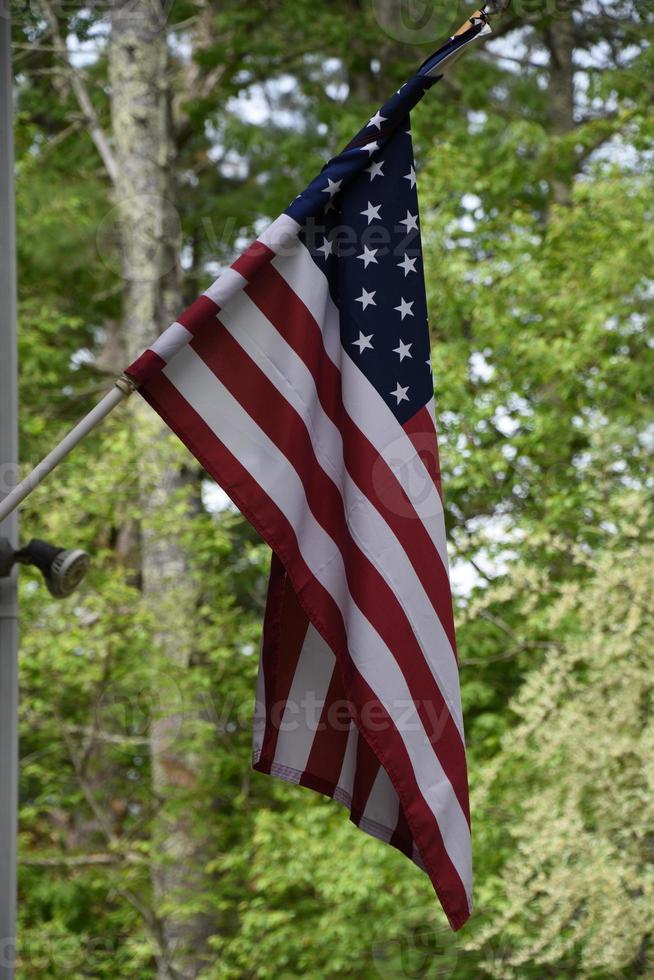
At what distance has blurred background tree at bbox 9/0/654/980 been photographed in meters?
8.03

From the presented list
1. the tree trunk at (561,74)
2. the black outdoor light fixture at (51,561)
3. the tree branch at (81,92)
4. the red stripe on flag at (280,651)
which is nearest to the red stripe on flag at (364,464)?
the red stripe on flag at (280,651)

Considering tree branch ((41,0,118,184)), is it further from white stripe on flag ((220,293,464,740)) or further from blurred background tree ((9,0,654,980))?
white stripe on flag ((220,293,464,740))

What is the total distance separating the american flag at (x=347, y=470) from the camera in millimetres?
3777

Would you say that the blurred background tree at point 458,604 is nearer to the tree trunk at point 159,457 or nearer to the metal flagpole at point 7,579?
the tree trunk at point 159,457

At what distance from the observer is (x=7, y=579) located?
16.0 feet

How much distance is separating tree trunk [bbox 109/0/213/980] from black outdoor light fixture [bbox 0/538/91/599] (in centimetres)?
473

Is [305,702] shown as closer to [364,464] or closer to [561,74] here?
[364,464]

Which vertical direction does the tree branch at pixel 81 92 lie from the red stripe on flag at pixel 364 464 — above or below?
above

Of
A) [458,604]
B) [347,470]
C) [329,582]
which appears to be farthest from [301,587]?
[458,604]

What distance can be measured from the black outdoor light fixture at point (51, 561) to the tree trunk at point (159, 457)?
473cm

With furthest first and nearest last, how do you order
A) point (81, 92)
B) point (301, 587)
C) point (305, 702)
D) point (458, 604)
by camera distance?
1. point (81, 92)
2. point (458, 604)
3. point (305, 702)
4. point (301, 587)

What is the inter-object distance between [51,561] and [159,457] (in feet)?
17.6

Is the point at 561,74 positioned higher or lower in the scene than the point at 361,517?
higher

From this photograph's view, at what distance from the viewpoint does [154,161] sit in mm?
13062
